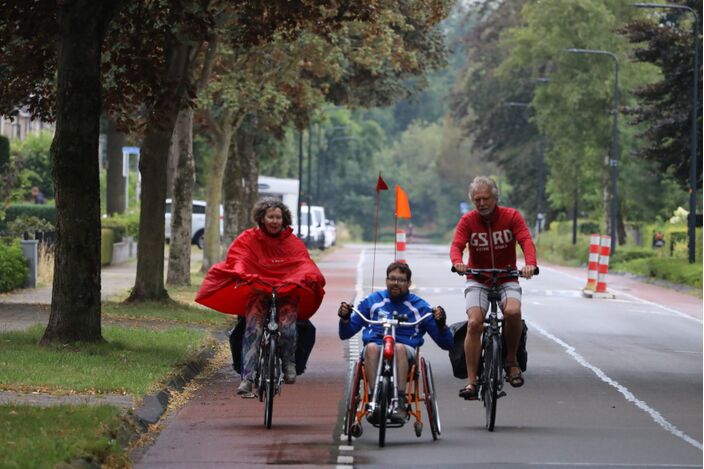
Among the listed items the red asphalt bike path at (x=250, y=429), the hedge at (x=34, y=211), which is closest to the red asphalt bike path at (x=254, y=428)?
the red asphalt bike path at (x=250, y=429)

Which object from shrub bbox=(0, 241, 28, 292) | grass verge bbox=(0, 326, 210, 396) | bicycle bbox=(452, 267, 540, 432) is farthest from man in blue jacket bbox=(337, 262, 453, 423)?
shrub bbox=(0, 241, 28, 292)

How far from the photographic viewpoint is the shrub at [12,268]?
30141mm

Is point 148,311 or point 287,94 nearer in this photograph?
point 148,311

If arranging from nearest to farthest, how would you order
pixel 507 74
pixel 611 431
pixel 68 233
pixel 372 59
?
pixel 611 431
pixel 68 233
pixel 372 59
pixel 507 74

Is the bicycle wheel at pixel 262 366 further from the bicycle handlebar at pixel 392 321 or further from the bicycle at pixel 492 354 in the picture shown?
the bicycle at pixel 492 354

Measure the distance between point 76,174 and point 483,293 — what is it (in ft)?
19.1

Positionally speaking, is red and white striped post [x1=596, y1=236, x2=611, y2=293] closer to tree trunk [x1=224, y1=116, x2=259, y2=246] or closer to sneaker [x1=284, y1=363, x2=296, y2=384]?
tree trunk [x1=224, y1=116, x2=259, y2=246]

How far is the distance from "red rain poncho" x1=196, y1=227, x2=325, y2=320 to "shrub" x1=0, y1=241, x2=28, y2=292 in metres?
17.0

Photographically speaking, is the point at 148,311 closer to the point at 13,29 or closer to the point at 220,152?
the point at 13,29

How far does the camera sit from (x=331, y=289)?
3853 cm

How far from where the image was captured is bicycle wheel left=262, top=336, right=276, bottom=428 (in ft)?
42.1

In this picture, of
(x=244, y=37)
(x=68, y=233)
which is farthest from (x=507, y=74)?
(x=68, y=233)

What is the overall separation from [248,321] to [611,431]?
2860 mm

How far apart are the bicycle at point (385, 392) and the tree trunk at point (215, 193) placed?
2940 centimetres
